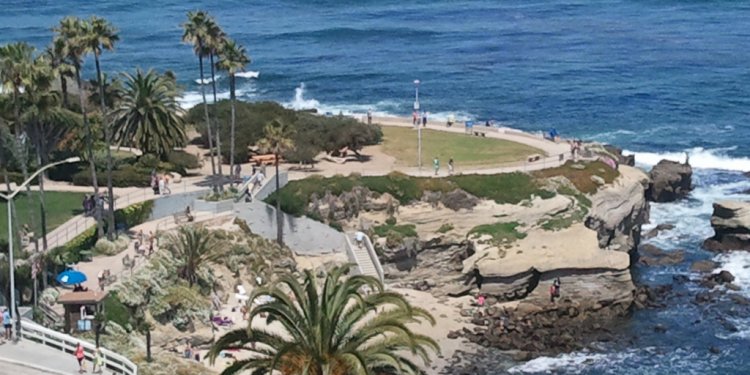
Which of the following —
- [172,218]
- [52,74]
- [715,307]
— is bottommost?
[715,307]

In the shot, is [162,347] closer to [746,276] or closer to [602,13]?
[746,276]

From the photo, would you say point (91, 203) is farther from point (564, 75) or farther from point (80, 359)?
point (564, 75)

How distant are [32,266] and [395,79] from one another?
3330 inches

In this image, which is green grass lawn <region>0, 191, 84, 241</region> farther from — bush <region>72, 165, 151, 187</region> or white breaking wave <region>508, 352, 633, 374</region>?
white breaking wave <region>508, 352, 633, 374</region>

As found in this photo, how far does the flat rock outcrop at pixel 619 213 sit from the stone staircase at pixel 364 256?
15192mm

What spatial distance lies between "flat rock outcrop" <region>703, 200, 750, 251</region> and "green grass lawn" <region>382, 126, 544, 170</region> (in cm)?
1348

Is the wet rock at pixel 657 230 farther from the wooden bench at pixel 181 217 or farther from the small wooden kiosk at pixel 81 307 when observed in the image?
the small wooden kiosk at pixel 81 307

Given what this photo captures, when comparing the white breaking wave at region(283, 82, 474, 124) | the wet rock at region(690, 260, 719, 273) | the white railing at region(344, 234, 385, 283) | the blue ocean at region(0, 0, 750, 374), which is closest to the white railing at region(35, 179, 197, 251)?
the white railing at region(344, 234, 385, 283)

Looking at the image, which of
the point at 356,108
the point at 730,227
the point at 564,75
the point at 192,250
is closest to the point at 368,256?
the point at 192,250

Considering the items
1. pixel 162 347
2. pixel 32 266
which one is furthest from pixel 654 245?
pixel 32 266

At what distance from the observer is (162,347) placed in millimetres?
62688

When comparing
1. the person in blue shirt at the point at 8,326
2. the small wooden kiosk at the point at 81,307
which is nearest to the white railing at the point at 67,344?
the person in blue shirt at the point at 8,326

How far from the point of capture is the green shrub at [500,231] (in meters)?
79.4

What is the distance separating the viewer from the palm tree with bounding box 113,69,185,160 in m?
83.6
